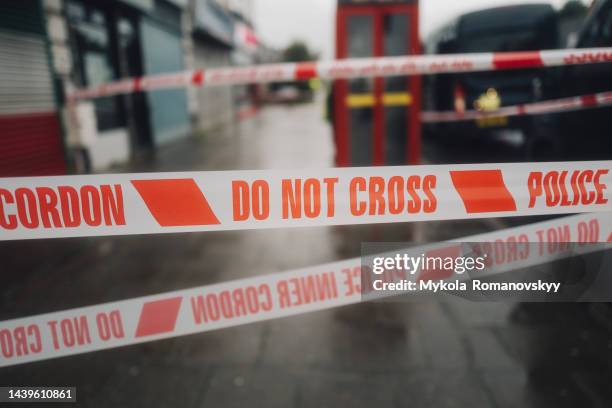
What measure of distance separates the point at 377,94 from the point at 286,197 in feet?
15.8

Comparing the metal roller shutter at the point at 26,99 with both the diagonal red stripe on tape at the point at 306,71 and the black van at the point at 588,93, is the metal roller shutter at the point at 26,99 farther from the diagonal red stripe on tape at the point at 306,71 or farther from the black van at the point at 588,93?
the black van at the point at 588,93

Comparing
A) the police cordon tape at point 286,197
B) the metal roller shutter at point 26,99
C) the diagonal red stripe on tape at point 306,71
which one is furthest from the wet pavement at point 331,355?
the metal roller shutter at point 26,99

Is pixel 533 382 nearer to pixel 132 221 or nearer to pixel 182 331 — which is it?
pixel 182 331

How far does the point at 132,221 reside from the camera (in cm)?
193

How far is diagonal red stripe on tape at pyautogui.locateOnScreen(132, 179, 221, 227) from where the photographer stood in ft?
6.30

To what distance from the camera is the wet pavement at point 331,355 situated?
2510 millimetres

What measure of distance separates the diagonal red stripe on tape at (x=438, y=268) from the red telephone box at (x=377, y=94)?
436cm

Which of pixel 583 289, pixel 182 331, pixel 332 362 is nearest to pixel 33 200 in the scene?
pixel 182 331

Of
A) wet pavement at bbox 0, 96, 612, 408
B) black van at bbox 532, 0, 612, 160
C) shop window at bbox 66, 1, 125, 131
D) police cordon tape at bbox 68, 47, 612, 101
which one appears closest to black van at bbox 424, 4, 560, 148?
black van at bbox 532, 0, 612, 160

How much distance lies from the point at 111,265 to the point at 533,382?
408 centimetres

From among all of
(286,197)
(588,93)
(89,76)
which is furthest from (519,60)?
(89,76)

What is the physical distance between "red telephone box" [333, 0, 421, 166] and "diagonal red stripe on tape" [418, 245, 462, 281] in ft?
14.3

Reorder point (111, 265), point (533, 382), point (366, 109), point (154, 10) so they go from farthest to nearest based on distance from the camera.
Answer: point (154, 10) → point (366, 109) → point (111, 265) → point (533, 382)

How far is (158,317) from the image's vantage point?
7.14 ft
